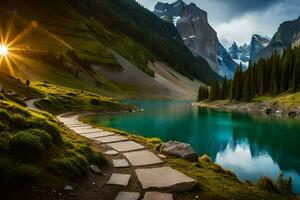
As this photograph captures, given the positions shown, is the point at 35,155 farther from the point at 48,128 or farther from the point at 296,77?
the point at 296,77

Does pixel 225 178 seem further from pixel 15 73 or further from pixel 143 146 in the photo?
pixel 15 73

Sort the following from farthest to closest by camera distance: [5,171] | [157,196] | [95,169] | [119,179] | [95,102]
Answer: [95,102] < [95,169] < [119,179] < [157,196] < [5,171]

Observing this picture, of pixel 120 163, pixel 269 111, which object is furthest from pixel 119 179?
pixel 269 111

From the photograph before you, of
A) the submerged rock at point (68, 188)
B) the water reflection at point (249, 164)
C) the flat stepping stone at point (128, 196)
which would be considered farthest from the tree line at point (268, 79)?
the submerged rock at point (68, 188)

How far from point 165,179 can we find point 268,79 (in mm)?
156215

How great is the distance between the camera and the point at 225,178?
17.0 metres

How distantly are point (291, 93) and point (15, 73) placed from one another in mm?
122350

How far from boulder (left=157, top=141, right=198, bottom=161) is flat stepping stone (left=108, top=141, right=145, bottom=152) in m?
1.68

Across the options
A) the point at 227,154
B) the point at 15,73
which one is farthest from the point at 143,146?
the point at 15,73

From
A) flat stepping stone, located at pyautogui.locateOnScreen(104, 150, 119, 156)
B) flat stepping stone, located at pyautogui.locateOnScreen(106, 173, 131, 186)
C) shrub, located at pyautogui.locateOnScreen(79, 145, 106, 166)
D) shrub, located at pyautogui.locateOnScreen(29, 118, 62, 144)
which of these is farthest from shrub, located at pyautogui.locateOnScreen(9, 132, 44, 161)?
flat stepping stone, located at pyautogui.locateOnScreen(104, 150, 119, 156)

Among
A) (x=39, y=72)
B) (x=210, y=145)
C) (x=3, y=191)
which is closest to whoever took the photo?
(x=3, y=191)

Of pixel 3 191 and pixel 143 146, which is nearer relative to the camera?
pixel 3 191

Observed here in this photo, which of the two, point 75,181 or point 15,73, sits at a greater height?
point 15,73

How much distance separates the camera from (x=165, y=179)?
15234 mm
